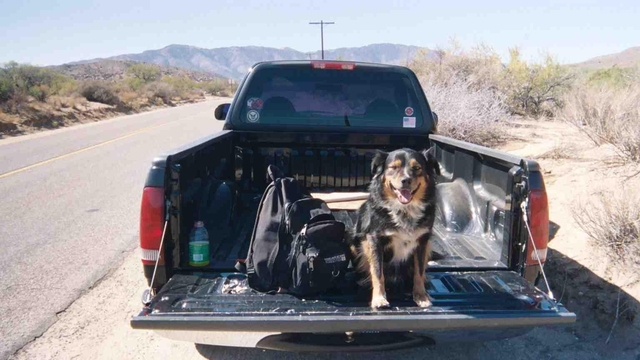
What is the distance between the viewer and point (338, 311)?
270 centimetres

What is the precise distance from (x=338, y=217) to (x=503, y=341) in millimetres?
1832

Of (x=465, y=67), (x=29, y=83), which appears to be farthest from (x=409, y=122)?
(x=29, y=83)

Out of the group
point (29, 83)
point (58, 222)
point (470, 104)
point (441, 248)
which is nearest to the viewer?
point (441, 248)

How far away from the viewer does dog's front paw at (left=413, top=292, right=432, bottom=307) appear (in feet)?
9.23

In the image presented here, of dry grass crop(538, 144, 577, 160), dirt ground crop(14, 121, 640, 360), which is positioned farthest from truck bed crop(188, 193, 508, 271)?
dry grass crop(538, 144, 577, 160)

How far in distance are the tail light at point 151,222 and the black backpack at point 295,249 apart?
1.79 feet

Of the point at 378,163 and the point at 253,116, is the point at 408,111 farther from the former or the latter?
the point at 378,163

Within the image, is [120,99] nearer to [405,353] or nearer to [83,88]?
[83,88]

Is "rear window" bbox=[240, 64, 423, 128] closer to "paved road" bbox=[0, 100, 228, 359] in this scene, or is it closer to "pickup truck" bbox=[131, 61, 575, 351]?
"pickup truck" bbox=[131, 61, 575, 351]

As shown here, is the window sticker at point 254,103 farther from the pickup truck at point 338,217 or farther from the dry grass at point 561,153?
the dry grass at point 561,153

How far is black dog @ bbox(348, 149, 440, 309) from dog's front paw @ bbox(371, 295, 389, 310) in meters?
0.13

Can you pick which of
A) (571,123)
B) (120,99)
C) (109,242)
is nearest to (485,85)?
(571,123)

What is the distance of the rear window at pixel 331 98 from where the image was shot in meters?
5.03

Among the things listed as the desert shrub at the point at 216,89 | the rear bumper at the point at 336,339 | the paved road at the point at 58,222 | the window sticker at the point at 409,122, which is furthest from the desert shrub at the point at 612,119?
the desert shrub at the point at 216,89
